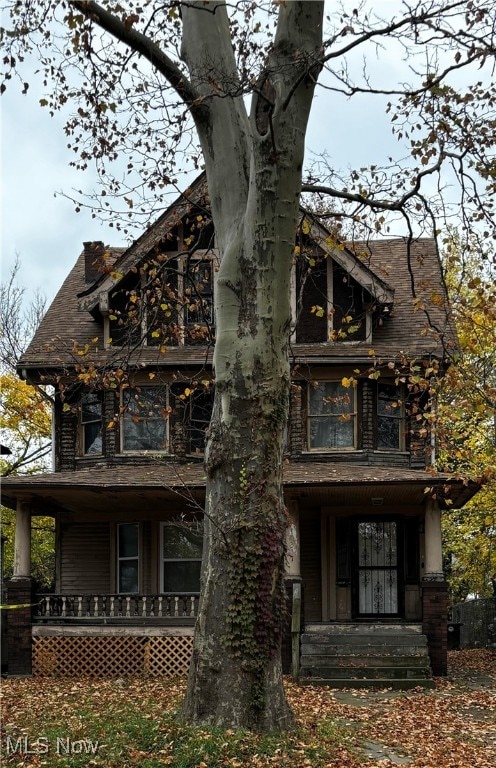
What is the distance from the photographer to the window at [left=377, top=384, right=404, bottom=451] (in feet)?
72.8

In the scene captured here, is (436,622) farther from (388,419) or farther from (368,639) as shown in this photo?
(388,419)

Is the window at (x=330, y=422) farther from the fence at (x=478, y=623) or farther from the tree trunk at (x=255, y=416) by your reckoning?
the tree trunk at (x=255, y=416)

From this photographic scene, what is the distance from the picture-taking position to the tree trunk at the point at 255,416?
10.4 metres

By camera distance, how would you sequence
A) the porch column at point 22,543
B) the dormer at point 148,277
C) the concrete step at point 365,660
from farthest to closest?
the dormer at point 148,277 → the porch column at point 22,543 → the concrete step at point 365,660

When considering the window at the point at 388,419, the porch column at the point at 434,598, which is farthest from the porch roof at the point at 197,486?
the window at the point at 388,419

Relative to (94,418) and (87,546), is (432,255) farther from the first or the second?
(87,546)

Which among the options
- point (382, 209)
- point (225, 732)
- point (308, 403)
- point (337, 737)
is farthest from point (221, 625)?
point (308, 403)

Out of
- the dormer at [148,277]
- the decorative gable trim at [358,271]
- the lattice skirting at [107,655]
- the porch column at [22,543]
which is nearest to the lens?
the lattice skirting at [107,655]

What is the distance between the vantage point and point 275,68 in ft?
35.1

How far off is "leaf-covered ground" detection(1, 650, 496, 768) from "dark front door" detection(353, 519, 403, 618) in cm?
512

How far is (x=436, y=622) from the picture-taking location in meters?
19.5

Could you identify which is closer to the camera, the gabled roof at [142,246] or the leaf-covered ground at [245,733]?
the leaf-covered ground at [245,733]

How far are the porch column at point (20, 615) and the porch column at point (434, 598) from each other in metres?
7.73

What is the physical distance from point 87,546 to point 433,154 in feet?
46.4
